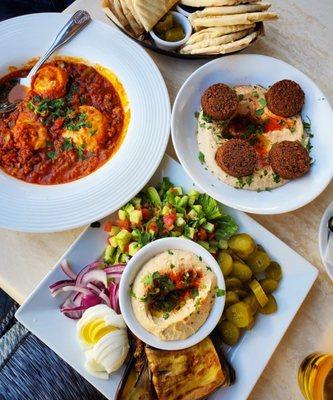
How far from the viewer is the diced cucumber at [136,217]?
2420 millimetres

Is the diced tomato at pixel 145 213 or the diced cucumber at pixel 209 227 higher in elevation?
the diced tomato at pixel 145 213

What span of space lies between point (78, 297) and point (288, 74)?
5.47 ft

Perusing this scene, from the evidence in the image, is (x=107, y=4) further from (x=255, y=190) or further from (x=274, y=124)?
(x=255, y=190)

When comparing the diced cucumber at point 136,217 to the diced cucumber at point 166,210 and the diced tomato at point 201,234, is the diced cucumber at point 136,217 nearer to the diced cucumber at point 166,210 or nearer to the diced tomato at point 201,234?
the diced cucumber at point 166,210

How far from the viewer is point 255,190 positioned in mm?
2545

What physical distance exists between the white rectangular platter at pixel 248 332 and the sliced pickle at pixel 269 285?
37 mm

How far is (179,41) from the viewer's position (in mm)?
2676

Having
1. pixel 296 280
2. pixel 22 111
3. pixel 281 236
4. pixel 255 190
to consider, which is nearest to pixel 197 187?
pixel 255 190

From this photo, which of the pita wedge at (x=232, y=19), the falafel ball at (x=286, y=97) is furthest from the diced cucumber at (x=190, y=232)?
the pita wedge at (x=232, y=19)

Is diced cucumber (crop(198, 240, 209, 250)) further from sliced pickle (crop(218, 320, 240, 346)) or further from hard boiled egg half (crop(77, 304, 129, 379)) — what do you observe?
hard boiled egg half (crop(77, 304, 129, 379))

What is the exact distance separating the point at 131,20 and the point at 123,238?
126 centimetres

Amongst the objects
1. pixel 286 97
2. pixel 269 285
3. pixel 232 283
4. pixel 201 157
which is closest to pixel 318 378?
pixel 269 285

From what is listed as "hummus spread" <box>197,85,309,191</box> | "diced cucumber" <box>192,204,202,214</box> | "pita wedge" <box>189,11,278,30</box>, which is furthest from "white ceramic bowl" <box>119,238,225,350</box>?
"pita wedge" <box>189,11,278,30</box>

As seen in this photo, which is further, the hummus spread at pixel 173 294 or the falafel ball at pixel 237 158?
the falafel ball at pixel 237 158
